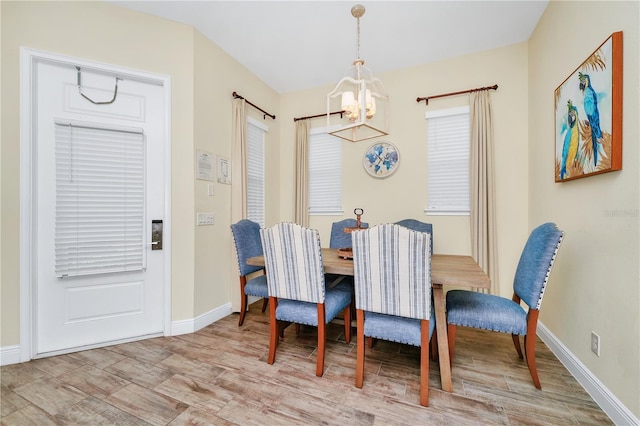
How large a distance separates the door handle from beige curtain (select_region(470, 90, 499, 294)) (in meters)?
3.32

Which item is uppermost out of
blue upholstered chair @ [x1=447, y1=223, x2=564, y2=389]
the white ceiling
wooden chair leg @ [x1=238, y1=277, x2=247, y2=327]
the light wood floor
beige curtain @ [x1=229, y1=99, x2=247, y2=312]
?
the white ceiling

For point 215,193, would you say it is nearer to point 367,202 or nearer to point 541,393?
point 367,202

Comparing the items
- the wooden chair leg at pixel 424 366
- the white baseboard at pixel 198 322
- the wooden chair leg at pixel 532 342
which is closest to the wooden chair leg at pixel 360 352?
the wooden chair leg at pixel 424 366

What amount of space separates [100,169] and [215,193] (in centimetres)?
98

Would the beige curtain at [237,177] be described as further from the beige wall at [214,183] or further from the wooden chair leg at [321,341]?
the wooden chair leg at [321,341]

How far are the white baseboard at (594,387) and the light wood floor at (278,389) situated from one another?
4cm

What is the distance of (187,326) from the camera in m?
2.47

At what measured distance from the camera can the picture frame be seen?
1437 millimetres

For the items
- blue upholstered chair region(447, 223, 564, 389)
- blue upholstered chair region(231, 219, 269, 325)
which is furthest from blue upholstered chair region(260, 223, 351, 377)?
blue upholstered chair region(447, 223, 564, 389)

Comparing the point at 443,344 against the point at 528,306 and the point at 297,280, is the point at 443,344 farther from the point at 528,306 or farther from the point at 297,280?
the point at 297,280

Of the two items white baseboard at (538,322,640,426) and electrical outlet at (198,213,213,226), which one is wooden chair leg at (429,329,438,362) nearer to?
white baseboard at (538,322,640,426)

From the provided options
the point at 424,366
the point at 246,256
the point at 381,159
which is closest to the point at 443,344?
the point at 424,366

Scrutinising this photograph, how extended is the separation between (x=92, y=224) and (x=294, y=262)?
6.11 feet

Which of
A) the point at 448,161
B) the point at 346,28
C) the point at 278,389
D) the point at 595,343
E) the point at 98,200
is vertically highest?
the point at 346,28
